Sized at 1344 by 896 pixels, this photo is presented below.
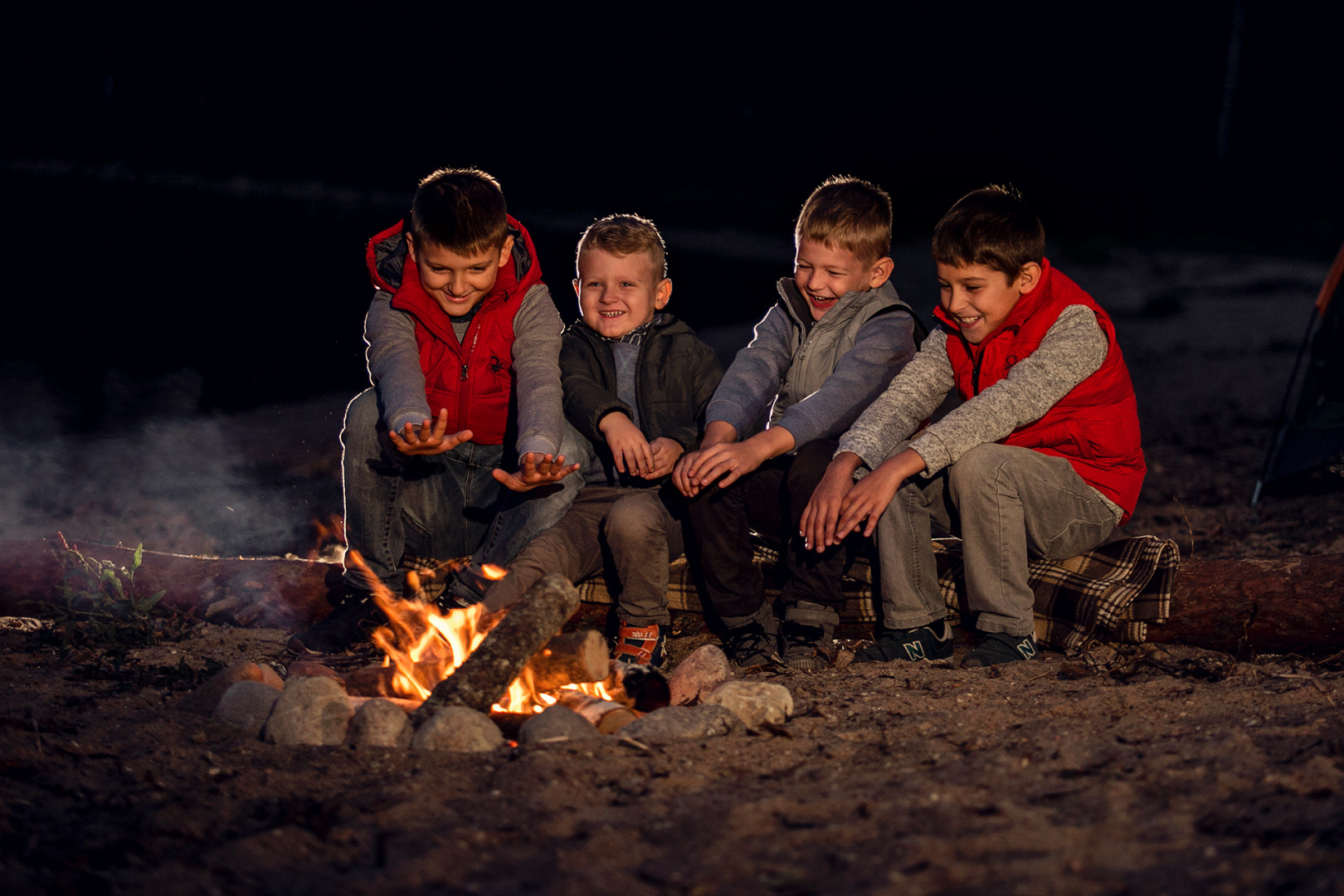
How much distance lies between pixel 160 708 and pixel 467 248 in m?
1.74

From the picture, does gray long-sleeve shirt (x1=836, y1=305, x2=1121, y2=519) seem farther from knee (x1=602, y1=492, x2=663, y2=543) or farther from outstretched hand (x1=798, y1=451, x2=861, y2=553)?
knee (x1=602, y1=492, x2=663, y2=543)

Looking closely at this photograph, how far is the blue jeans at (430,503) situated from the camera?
3416 millimetres

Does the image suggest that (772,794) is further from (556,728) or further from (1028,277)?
(1028,277)

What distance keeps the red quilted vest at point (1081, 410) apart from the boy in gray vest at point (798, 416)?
1.42 feet

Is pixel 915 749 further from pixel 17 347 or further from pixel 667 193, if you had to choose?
pixel 667 193

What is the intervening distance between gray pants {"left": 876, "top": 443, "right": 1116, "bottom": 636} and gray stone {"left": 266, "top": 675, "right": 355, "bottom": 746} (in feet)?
5.82

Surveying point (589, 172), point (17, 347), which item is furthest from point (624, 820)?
point (589, 172)

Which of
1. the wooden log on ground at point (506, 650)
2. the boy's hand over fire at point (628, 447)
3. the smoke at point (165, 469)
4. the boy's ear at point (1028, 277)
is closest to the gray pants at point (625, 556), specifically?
the boy's hand over fire at point (628, 447)

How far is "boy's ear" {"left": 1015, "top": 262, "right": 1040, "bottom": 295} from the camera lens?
3.22 m

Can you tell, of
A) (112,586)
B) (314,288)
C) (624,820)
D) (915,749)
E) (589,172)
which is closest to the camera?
(624,820)

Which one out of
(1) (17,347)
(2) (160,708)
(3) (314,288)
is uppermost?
(3) (314,288)

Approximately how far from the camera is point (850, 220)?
3.50 metres

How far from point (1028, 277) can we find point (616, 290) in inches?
57.2

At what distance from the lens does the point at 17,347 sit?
621 centimetres
